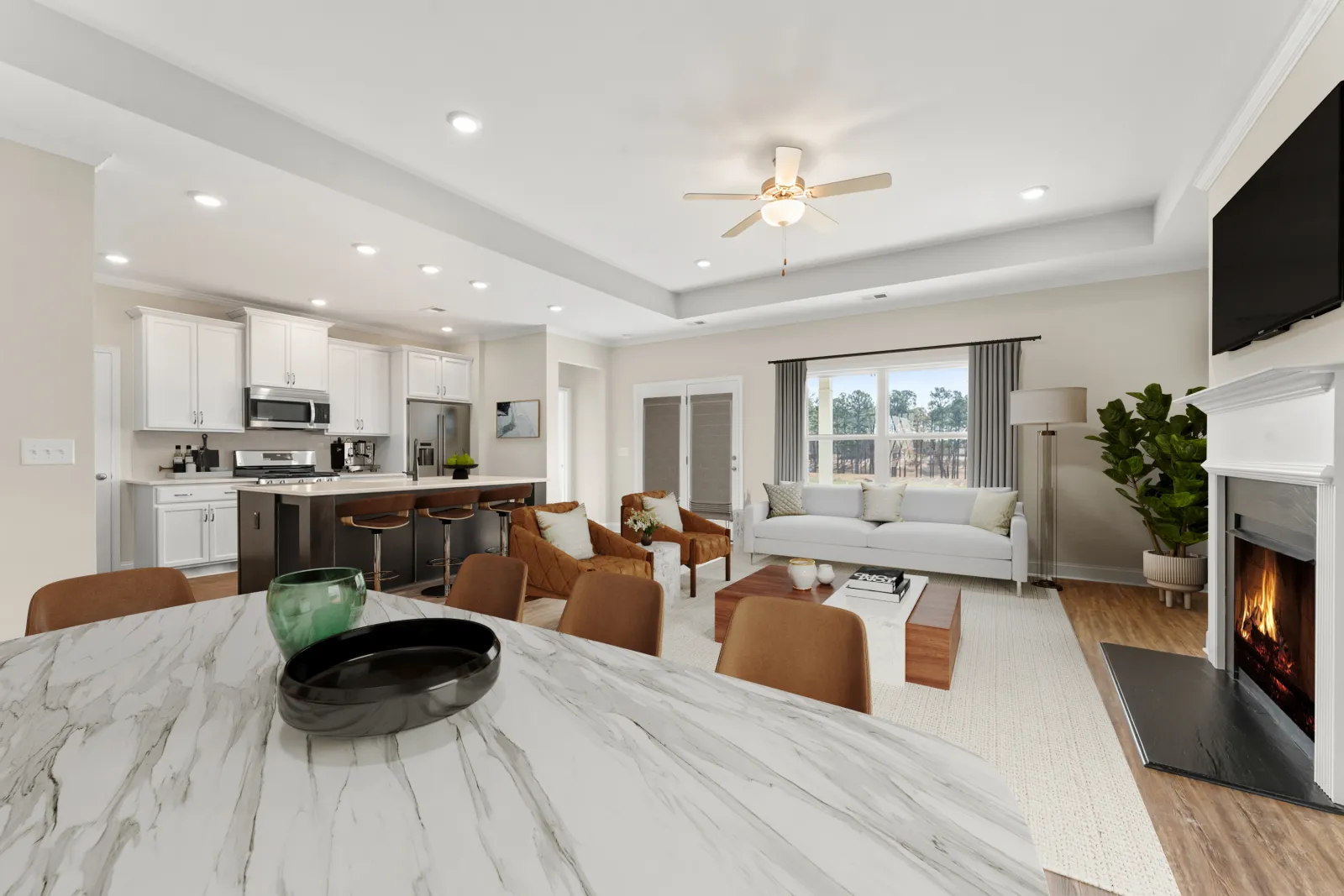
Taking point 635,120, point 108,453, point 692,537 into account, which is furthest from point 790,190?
point 108,453

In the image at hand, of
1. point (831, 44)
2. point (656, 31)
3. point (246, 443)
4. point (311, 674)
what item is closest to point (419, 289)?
point (246, 443)

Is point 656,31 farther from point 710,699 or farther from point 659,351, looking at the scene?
point 659,351

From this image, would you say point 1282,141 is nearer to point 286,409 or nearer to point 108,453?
point 286,409

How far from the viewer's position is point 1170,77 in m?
2.65

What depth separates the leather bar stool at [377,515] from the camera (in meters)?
4.04

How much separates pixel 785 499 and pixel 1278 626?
3.69 m

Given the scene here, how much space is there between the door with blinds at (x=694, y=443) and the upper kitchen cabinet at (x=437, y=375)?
220 cm

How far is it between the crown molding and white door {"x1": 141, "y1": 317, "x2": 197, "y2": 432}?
7337 millimetres

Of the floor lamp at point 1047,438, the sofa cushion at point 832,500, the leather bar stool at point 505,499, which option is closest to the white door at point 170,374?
the leather bar stool at point 505,499

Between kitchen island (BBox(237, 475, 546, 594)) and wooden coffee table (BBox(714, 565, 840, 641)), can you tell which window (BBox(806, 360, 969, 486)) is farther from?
kitchen island (BBox(237, 475, 546, 594))

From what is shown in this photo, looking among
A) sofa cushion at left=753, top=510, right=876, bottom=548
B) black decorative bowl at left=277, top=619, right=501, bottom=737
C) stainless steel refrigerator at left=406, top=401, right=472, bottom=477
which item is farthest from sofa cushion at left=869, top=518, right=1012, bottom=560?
stainless steel refrigerator at left=406, top=401, right=472, bottom=477

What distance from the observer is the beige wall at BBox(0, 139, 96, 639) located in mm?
2559

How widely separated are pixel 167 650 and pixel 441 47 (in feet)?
8.06

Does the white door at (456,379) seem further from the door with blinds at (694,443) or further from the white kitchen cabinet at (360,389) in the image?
the door with blinds at (694,443)
